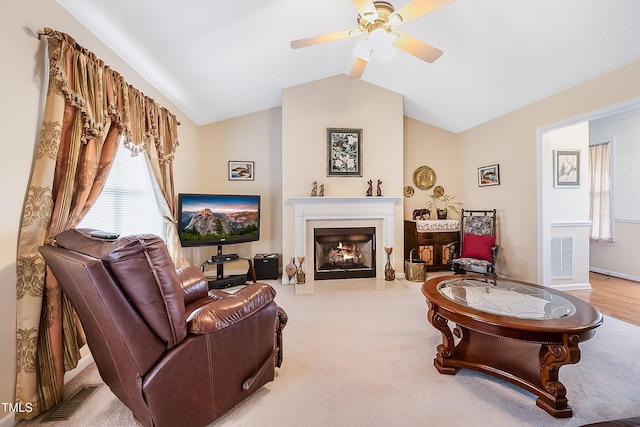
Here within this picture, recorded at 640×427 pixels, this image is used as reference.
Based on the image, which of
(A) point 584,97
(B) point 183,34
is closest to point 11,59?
(B) point 183,34

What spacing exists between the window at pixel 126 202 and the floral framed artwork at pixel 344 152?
2.51 m

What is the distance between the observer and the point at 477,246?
3861 millimetres

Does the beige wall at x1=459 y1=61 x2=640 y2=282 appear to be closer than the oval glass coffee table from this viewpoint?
No

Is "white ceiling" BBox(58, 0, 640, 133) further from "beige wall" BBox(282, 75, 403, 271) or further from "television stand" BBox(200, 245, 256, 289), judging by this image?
"television stand" BBox(200, 245, 256, 289)

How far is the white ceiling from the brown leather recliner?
74.6 inches

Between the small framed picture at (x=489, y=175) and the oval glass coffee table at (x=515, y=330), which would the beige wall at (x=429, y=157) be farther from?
the oval glass coffee table at (x=515, y=330)

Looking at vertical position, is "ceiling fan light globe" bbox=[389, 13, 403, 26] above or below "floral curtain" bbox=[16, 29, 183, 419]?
above

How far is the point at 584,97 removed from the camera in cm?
277

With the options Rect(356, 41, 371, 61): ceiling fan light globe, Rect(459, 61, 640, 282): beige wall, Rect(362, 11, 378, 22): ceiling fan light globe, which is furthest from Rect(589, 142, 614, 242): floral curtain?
Rect(362, 11, 378, 22): ceiling fan light globe

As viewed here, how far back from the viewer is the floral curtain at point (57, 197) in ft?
4.76

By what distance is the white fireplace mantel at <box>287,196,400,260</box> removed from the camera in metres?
3.94

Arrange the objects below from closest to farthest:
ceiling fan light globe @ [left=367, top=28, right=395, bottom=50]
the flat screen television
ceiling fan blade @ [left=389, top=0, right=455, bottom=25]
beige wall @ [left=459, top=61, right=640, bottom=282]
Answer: ceiling fan blade @ [left=389, top=0, right=455, bottom=25]
ceiling fan light globe @ [left=367, top=28, right=395, bottom=50]
beige wall @ [left=459, top=61, right=640, bottom=282]
the flat screen television

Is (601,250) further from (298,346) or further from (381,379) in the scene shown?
(298,346)

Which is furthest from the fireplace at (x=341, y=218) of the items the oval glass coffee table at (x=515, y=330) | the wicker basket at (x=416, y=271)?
the oval glass coffee table at (x=515, y=330)
